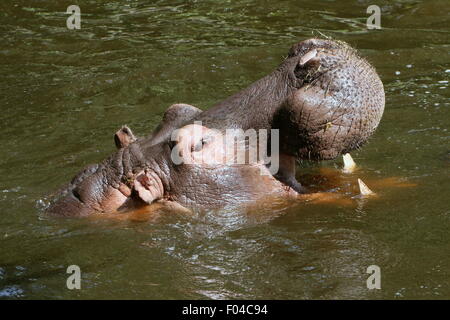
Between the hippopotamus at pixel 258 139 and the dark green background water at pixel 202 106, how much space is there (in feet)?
0.65

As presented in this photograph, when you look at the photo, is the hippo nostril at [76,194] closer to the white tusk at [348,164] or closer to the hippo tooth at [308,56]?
the hippo tooth at [308,56]

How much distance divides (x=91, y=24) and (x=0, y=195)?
19.7 feet

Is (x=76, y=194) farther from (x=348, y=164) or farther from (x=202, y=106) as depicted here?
(x=202, y=106)

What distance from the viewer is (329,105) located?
5.37m

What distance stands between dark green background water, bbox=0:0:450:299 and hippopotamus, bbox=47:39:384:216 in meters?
0.20

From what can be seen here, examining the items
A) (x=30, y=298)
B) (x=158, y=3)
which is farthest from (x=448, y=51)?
(x=30, y=298)

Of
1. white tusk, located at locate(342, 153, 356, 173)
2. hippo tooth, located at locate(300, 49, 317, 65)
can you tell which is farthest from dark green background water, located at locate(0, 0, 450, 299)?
hippo tooth, located at locate(300, 49, 317, 65)

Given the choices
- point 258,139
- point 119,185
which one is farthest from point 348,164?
point 119,185

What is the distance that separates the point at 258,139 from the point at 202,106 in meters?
3.79

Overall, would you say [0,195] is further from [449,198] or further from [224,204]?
[449,198]

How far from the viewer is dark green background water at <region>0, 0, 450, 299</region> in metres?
5.14

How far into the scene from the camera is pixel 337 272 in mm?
5008

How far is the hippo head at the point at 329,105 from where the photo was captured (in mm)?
5383

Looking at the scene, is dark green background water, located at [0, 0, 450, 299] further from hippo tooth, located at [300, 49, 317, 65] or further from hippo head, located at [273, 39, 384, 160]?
hippo tooth, located at [300, 49, 317, 65]
